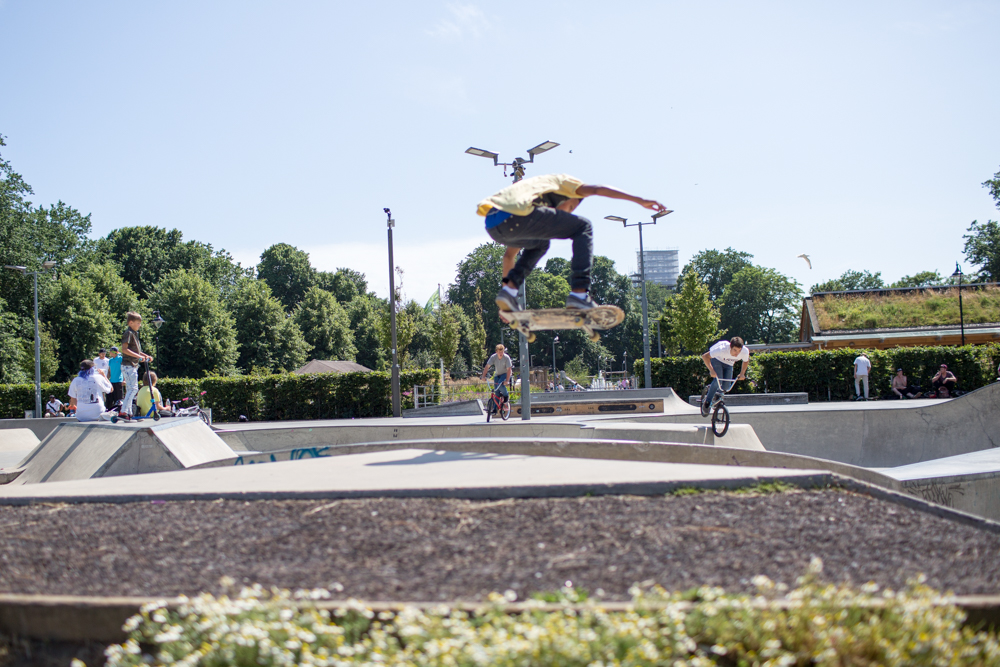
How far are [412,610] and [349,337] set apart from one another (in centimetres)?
6358

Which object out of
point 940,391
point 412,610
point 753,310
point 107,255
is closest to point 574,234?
point 412,610

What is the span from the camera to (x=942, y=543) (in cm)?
360

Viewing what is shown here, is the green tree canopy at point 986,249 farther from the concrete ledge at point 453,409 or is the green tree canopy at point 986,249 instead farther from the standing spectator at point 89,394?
the standing spectator at point 89,394

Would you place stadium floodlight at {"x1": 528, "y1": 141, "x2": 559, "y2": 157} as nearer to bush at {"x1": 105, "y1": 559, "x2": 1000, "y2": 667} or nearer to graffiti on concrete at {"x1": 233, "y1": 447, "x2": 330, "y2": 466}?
graffiti on concrete at {"x1": 233, "y1": 447, "x2": 330, "y2": 466}

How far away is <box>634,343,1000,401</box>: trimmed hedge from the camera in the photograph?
2428cm

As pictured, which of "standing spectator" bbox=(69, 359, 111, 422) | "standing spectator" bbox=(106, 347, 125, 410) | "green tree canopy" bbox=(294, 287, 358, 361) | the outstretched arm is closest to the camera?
the outstretched arm

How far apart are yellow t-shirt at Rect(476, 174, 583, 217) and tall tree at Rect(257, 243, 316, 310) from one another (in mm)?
74501

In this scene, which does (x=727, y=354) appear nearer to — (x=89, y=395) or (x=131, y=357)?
(x=131, y=357)

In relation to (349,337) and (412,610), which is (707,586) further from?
(349,337)

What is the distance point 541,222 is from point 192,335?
150 ft

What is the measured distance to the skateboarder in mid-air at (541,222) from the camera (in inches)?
280

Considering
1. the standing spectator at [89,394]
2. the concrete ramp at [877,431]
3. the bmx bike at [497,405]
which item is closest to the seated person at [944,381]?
the concrete ramp at [877,431]

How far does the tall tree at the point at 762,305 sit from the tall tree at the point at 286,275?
2023 inches

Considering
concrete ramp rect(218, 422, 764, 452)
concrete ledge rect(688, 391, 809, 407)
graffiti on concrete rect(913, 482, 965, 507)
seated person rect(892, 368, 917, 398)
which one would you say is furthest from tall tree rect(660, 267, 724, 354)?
graffiti on concrete rect(913, 482, 965, 507)
